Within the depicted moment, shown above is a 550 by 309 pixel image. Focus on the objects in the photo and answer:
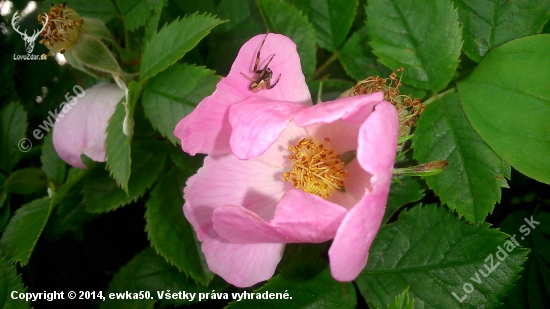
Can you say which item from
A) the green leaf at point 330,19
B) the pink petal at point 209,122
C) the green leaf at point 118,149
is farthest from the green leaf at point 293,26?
the green leaf at point 118,149

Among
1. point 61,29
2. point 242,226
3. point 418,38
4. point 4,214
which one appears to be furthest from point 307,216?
point 4,214

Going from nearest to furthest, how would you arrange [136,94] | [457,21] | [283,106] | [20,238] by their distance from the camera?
[283,106], [457,21], [136,94], [20,238]

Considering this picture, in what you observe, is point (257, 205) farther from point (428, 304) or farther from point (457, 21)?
point (457, 21)

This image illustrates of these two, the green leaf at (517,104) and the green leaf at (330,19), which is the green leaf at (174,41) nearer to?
the green leaf at (330,19)

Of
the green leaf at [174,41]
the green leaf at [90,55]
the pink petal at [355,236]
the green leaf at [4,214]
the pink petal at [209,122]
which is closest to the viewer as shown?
the pink petal at [355,236]

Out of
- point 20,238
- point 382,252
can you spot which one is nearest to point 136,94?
point 20,238
